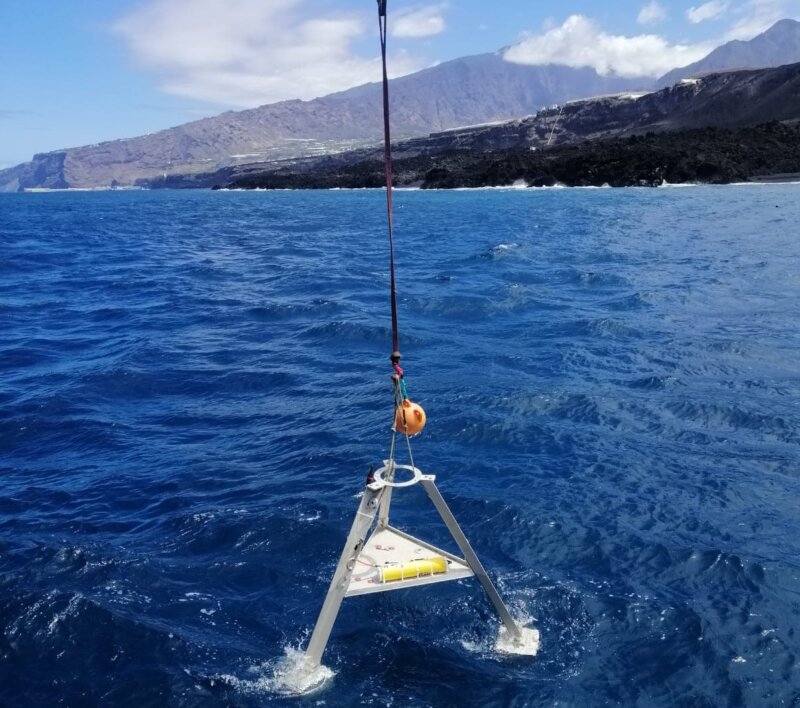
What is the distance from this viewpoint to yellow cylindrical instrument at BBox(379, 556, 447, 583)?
584 centimetres

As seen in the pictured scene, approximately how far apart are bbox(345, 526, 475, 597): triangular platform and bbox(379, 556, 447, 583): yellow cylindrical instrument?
0.02m

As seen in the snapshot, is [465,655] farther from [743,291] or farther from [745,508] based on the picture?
[743,291]

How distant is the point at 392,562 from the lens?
19.7 ft

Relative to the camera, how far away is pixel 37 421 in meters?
13.4

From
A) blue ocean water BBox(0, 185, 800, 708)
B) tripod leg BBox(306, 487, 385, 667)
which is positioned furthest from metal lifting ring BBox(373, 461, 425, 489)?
blue ocean water BBox(0, 185, 800, 708)

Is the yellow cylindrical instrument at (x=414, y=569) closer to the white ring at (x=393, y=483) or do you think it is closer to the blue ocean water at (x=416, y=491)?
the white ring at (x=393, y=483)

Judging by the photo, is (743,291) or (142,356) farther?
(743,291)

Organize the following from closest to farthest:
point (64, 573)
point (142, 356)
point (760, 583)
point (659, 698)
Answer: point (659, 698)
point (760, 583)
point (64, 573)
point (142, 356)

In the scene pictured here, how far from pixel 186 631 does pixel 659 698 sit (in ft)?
15.7

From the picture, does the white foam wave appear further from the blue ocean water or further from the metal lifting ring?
the metal lifting ring

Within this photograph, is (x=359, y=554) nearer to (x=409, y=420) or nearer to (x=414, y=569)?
(x=414, y=569)

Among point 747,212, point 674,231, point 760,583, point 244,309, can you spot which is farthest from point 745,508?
point 747,212

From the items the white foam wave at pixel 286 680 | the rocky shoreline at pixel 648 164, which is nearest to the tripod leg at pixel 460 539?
the white foam wave at pixel 286 680

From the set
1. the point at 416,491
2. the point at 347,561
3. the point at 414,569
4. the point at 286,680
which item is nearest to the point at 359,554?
the point at 347,561
